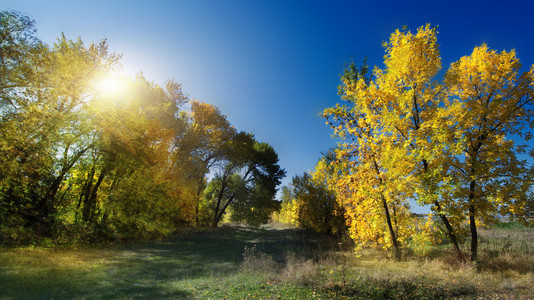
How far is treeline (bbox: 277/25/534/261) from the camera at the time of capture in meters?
9.02

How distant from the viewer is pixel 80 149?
14.5m

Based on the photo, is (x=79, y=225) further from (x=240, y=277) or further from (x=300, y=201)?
(x=300, y=201)

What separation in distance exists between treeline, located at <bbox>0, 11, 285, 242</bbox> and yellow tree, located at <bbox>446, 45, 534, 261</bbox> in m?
17.9

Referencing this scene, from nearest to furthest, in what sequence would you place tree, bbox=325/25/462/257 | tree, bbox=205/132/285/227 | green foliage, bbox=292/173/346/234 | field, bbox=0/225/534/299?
field, bbox=0/225/534/299, tree, bbox=325/25/462/257, green foliage, bbox=292/173/346/234, tree, bbox=205/132/285/227

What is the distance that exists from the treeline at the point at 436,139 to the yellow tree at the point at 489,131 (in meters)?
0.03

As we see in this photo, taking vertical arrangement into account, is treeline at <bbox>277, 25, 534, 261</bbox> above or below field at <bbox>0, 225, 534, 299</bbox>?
above

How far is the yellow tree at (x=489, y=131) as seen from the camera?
9.02 m

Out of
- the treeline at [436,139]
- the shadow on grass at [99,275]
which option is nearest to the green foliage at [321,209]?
the treeline at [436,139]

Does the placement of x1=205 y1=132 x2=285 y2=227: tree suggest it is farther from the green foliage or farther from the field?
the field

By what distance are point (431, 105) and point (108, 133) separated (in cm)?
1887

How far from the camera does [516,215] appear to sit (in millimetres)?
8969

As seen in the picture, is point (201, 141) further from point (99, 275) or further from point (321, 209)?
point (99, 275)

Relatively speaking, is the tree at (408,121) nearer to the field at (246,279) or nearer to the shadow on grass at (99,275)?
the field at (246,279)

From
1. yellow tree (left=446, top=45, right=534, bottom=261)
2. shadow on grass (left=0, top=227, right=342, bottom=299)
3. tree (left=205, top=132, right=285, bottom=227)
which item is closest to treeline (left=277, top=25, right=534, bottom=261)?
yellow tree (left=446, top=45, right=534, bottom=261)
